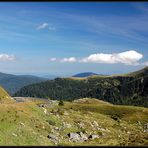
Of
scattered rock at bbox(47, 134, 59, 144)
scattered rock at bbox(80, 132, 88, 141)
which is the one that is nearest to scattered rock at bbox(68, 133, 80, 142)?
scattered rock at bbox(80, 132, 88, 141)

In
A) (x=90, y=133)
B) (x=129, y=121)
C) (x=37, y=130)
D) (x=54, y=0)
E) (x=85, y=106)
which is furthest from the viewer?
(x=85, y=106)

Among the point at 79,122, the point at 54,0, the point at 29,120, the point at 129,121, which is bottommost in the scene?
the point at 129,121

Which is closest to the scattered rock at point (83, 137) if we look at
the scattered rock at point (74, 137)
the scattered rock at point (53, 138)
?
the scattered rock at point (74, 137)

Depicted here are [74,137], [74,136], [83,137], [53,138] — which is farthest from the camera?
[83,137]

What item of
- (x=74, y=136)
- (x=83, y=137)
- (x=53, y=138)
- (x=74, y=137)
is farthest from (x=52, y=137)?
(x=83, y=137)

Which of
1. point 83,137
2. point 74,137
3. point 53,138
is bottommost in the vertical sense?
point 83,137

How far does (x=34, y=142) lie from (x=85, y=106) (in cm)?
7848

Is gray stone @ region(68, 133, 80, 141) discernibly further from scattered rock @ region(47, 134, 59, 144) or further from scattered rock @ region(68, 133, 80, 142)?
scattered rock @ region(47, 134, 59, 144)

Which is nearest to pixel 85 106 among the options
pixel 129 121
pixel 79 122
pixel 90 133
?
pixel 129 121

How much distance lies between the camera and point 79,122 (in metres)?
69.8

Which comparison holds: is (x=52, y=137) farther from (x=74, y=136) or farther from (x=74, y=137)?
(x=74, y=136)

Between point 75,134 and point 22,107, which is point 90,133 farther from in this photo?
point 22,107

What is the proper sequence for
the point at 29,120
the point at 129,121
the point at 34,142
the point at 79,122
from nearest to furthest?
the point at 34,142, the point at 29,120, the point at 79,122, the point at 129,121

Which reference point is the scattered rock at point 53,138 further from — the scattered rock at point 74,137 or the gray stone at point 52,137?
the scattered rock at point 74,137
